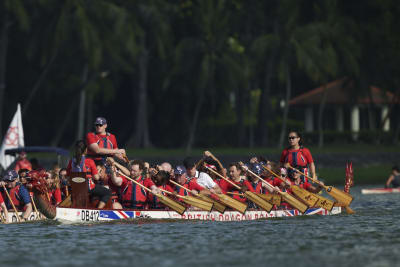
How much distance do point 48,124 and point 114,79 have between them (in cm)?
473

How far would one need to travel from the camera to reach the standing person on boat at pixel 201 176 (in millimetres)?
25484

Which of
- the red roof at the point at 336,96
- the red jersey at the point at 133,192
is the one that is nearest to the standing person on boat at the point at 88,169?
the red jersey at the point at 133,192

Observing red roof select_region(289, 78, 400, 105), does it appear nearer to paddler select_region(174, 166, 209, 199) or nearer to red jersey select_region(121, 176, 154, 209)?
paddler select_region(174, 166, 209, 199)

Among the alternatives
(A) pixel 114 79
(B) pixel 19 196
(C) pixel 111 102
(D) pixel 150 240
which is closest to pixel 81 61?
(A) pixel 114 79

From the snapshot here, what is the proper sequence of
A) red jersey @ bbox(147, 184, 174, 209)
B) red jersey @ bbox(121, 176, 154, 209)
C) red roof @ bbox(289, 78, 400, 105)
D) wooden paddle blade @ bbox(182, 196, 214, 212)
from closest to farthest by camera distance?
red jersey @ bbox(121, 176, 154, 209), wooden paddle blade @ bbox(182, 196, 214, 212), red jersey @ bbox(147, 184, 174, 209), red roof @ bbox(289, 78, 400, 105)

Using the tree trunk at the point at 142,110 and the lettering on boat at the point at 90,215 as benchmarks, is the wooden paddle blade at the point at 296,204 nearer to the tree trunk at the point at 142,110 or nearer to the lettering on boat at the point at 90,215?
the lettering on boat at the point at 90,215

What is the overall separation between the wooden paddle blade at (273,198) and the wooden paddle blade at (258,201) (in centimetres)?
28

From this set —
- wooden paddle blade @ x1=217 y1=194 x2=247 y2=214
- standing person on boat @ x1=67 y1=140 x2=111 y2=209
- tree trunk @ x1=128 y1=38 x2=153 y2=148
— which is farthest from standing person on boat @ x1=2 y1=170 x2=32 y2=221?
tree trunk @ x1=128 y1=38 x2=153 y2=148

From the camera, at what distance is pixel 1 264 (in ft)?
61.2

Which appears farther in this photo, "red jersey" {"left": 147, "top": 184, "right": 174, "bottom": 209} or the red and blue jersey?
the red and blue jersey

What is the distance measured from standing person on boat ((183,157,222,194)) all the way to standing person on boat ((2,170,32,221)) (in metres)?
3.74

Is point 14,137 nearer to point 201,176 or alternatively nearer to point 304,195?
point 201,176

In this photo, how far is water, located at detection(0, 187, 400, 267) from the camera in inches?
738

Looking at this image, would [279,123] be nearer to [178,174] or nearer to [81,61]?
[81,61]
